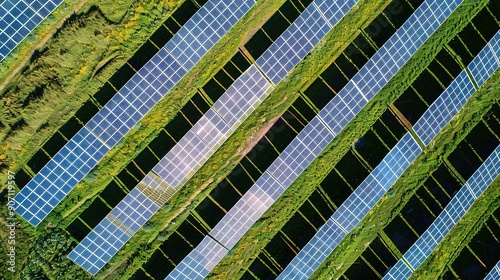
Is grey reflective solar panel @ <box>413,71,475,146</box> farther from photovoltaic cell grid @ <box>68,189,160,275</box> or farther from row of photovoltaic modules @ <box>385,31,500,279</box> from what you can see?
photovoltaic cell grid @ <box>68,189,160,275</box>

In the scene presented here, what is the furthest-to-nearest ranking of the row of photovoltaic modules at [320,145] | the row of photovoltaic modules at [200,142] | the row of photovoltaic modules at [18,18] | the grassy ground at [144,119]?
the row of photovoltaic modules at [320,145]
the row of photovoltaic modules at [200,142]
the grassy ground at [144,119]
the row of photovoltaic modules at [18,18]

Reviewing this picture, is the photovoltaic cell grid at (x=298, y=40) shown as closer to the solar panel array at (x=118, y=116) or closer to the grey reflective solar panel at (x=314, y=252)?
the solar panel array at (x=118, y=116)

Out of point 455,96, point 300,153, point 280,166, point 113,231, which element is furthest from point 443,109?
point 113,231

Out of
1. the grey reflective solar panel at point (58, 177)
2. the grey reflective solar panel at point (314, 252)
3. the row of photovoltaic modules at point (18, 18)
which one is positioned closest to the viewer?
the row of photovoltaic modules at point (18, 18)

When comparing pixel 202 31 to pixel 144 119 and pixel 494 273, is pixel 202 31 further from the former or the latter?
pixel 494 273

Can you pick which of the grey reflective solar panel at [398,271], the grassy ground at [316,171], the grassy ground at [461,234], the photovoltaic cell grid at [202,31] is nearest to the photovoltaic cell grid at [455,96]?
the grassy ground at [316,171]

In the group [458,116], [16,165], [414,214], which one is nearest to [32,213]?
[16,165]
